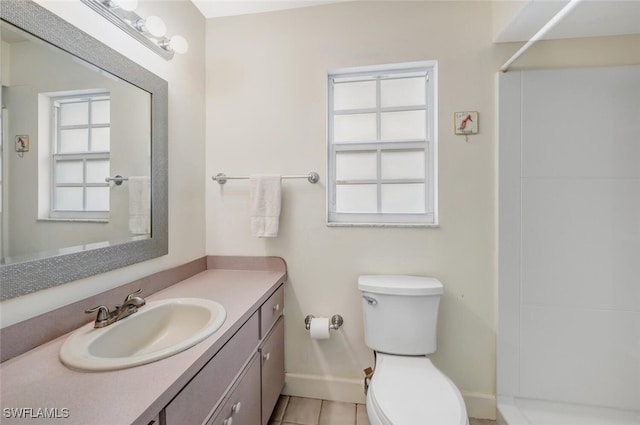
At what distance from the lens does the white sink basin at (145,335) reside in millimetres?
705

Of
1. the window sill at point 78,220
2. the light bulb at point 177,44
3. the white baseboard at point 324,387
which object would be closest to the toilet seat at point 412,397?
the white baseboard at point 324,387

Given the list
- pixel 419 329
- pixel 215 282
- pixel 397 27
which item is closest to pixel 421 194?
pixel 419 329

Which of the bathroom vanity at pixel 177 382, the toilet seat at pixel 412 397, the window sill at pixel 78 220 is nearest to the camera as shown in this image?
the bathroom vanity at pixel 177 382

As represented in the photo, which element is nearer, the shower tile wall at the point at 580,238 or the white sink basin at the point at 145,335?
the white sink basin at the point at 145,335

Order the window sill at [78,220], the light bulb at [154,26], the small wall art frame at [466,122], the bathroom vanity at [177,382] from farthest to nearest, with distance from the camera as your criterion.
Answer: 1. the small wall art frame at [466,122]
2. the light bulb at [154,26]
3. the window sill at [78,220]
4. the bathroom vanity at [177,382]

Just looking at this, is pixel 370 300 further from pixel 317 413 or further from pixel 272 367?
pixel 317 413

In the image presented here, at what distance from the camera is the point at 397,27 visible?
5.05 ft

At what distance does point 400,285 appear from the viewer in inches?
55.0

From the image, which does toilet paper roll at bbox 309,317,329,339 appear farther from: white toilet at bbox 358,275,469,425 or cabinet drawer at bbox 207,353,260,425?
cabinet drawer at bbox 207,353,260,425

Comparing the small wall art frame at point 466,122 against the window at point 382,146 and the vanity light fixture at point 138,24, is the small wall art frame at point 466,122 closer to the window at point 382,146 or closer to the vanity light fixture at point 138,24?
the window at point 382,146

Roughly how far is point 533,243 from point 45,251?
210 cm

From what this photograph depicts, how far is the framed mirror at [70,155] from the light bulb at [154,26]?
0.16m

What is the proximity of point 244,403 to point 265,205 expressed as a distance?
37.4 inches

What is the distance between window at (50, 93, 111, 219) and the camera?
89 cm
